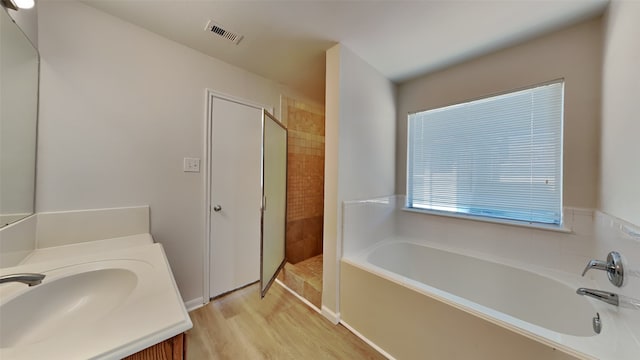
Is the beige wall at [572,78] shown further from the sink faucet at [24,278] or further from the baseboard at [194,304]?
the baseboard at [194,304]

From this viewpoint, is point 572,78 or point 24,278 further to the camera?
point 572,78

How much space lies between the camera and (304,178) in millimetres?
2742

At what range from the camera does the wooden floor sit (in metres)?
1.42

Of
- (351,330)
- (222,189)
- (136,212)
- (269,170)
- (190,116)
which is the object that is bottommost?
(351,330)

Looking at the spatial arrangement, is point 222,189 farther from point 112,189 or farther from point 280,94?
point 280,94

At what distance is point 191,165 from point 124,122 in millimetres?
514

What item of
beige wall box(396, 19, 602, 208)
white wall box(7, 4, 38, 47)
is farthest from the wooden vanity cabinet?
beige wall box(396, 19, 602, 208)

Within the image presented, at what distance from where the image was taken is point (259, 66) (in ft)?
6.75

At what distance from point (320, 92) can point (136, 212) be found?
2.21 metres

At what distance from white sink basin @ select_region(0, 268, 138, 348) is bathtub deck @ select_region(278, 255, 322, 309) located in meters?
1.47

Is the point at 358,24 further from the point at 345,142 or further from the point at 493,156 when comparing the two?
the point at 493,156

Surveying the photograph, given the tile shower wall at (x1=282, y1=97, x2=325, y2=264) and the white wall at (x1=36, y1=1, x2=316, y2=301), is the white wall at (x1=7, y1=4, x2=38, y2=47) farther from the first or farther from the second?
the tile shower wall at (x1=282, y1=97, x2=325, y2=264)

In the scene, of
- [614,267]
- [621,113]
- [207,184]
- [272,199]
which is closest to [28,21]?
[207,184]

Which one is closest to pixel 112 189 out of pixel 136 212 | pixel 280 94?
pixel 136 212
